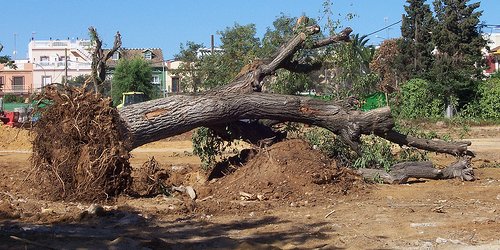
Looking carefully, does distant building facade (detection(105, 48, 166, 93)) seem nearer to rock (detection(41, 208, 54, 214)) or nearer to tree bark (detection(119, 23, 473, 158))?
tree bark (detection(119, 23, 473, 158))

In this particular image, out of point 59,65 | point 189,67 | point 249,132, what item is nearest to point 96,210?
point 249,132

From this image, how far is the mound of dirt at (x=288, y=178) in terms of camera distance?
9.52 m

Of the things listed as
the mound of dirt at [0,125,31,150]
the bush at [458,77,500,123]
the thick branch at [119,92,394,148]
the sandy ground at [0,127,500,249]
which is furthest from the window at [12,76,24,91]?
the thick branch at [119,92,394,148]

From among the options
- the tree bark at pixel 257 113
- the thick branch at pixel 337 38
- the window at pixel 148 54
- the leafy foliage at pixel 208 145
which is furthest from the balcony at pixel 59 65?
the tree bark at pixel 257 113

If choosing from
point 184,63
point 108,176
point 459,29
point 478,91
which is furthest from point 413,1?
point 108,176

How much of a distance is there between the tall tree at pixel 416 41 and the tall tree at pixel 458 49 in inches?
57.3

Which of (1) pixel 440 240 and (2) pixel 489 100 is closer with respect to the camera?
(1) pixel 440 240

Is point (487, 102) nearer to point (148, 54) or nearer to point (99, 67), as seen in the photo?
point (99, 67)

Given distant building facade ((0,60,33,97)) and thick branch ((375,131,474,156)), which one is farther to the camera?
distant building facade ((0,60,33,97))

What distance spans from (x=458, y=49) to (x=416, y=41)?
3423mm

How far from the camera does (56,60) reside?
220 ft

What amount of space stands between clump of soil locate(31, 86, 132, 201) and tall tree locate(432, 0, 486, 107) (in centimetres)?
2280

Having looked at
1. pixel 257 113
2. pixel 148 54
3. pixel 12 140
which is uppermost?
pixel 148 54

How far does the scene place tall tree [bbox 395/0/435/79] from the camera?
3428 centimetres
